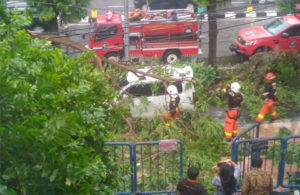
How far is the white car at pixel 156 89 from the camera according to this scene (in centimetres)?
986

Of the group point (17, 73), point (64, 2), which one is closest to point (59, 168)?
point (17, 73)

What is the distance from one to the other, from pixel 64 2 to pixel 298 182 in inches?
335

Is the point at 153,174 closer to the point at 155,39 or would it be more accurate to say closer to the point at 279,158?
the point at 279,158

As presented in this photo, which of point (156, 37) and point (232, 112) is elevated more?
point (156, 37)

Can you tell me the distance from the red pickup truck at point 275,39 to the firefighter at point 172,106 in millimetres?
6223

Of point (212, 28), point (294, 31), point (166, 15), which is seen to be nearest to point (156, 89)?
point (212, 28)

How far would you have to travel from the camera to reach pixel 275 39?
48.4 ft

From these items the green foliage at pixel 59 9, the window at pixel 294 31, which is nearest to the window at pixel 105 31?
the green foliage at pixel 59 9

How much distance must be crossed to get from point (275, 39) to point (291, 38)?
0.52 metres

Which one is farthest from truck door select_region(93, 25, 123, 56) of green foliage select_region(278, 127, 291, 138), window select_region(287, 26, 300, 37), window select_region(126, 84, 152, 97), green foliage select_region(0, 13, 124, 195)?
green foliage select_region(0, 13, 124, 195)

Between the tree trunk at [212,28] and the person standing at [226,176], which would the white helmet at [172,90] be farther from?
Answer: the tree trunk at [212,28]

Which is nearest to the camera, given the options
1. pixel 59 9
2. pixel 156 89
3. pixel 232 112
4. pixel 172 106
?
pixel 172 106

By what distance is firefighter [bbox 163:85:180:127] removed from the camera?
940cm

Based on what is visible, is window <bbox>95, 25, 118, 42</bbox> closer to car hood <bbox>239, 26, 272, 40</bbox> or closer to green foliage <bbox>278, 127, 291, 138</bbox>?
car hood <bbox>239, 26, 272, 40</bbox>
